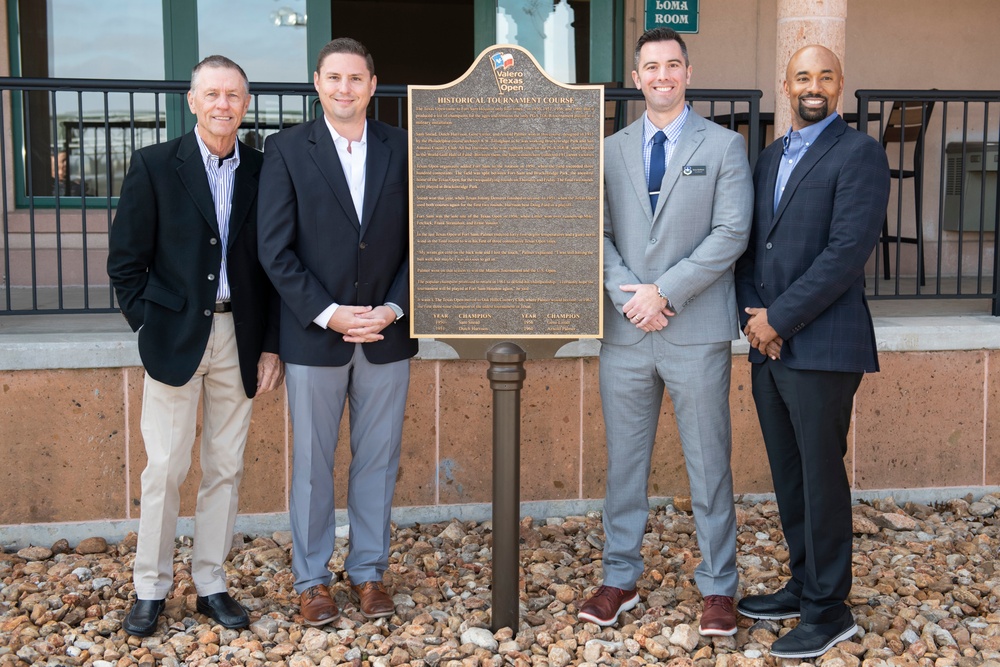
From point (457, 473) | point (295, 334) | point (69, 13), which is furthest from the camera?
point (69, 13)

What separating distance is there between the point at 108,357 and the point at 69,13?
13.7ft

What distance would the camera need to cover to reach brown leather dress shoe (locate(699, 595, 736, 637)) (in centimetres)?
392

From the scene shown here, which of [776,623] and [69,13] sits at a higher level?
[69,13]

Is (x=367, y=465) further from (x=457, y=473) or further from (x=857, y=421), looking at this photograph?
(x=857, y=421)

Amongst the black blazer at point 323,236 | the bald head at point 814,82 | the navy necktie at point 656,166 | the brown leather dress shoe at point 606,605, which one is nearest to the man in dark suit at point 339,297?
the black blazer at point 323,236

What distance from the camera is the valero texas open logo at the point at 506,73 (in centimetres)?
380

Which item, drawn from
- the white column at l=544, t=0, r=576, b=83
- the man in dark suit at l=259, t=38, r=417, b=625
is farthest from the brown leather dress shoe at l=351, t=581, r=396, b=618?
the white column at l=544, t=0, r=576, b=83

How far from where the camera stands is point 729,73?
823 centimetres

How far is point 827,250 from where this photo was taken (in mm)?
3564

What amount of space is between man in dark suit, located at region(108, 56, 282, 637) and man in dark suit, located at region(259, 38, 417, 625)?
0.13 metres

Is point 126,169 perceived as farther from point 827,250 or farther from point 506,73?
point 827,250

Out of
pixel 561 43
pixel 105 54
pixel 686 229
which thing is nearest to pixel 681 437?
pixel 686 229

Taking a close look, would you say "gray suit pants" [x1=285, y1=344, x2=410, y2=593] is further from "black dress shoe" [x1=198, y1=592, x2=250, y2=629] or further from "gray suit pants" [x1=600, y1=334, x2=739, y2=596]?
"gray suit pants" [x1=600, y1=334, x2=739, y2=596]

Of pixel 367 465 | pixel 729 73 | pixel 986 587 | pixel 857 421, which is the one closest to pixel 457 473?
pixel 367 465
